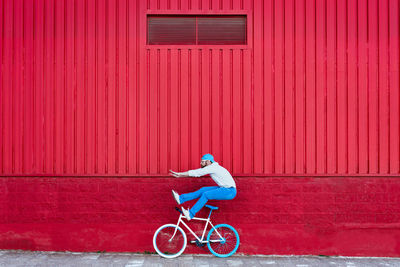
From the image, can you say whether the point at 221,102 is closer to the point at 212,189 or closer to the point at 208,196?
the point at 212,189

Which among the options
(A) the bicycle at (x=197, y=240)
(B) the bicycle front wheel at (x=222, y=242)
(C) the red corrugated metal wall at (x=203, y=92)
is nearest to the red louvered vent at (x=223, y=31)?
(C) the red corrugated metal wall at (x=203, y=92)

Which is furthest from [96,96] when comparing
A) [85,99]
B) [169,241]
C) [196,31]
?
Result: [169,241]

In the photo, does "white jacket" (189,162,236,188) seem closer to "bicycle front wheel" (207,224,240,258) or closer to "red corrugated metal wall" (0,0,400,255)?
"red corrugated metal wall" (0,0,400,255)

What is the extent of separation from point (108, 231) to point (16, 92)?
3.28 metres

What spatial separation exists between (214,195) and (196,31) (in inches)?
127

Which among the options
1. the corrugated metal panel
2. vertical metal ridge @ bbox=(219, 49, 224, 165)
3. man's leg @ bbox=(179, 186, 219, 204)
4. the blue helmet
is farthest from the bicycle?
vertical metal ridge @ bbox=(219, 49, 224, 165)

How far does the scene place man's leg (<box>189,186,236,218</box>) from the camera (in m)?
6.48

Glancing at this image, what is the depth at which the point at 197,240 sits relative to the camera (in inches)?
265

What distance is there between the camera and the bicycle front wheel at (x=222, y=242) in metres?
6.70

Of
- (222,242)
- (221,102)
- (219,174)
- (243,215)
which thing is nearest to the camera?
(219,174)

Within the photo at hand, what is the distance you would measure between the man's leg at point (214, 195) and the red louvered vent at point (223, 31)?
288cm

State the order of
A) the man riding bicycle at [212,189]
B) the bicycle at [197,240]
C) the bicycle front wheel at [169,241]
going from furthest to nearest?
the bicycle front wheel at [169,241] → the bicycle at [197,240] → the man riding bicycle at [212,189]

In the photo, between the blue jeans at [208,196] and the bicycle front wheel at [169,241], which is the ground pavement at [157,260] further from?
the blue jeans at [208,196]

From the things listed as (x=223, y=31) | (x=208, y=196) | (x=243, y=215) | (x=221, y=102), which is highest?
(x=223, y=31)
